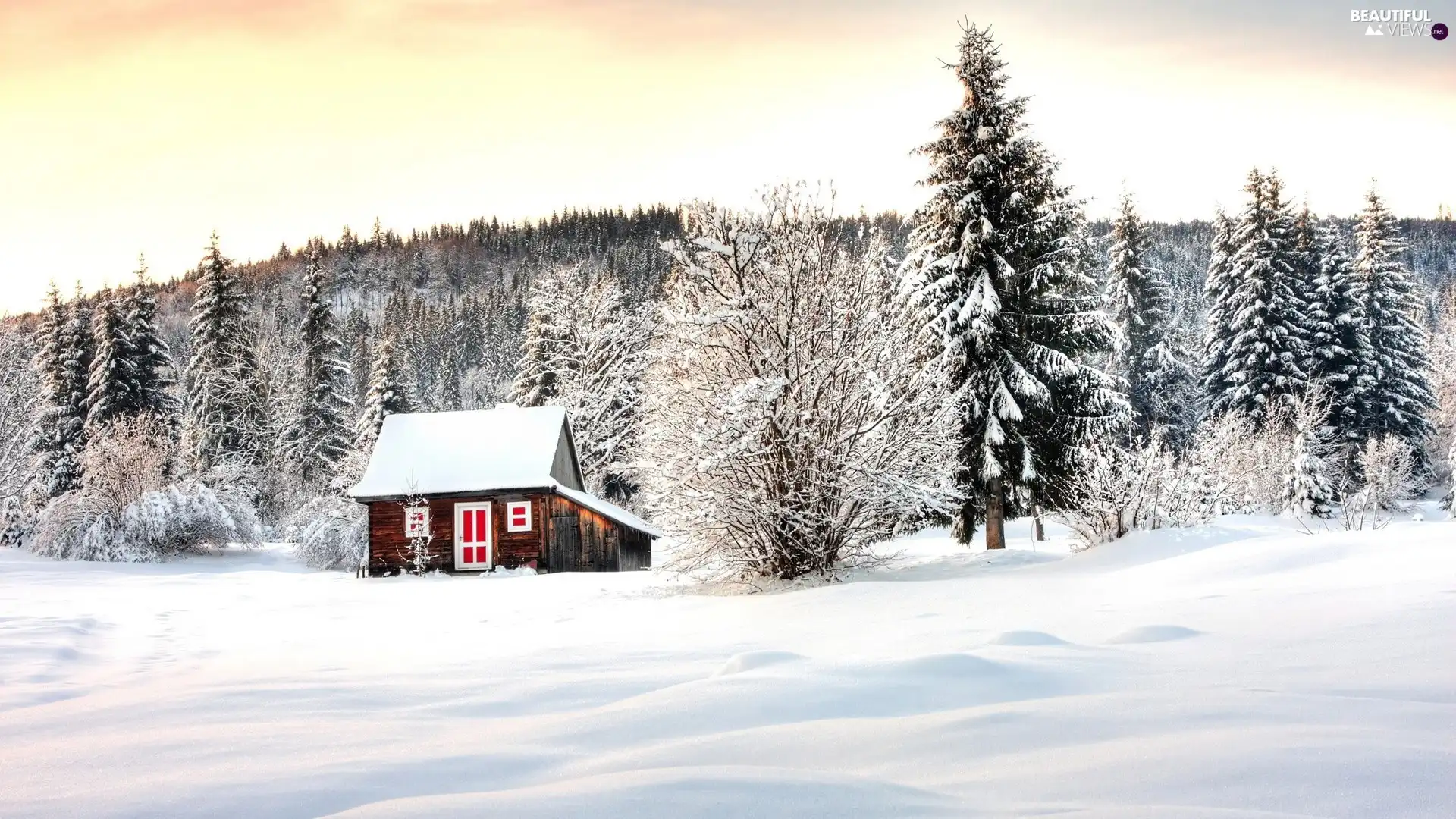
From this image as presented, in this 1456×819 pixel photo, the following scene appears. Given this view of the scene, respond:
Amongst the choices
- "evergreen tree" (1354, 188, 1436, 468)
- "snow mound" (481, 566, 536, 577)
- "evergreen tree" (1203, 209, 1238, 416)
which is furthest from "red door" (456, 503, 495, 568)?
"evergreen tree" (1354, 188, 1436, 468)

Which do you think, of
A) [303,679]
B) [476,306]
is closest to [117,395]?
[303,679]

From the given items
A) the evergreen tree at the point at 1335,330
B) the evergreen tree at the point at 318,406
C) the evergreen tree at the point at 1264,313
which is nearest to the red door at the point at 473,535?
the evergreen tree at the point at 318,406

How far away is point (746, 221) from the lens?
15203mm

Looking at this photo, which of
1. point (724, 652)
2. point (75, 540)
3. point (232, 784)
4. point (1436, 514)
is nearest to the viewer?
point (232, 784)

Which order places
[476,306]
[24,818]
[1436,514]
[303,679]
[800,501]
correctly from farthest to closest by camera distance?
[476,306], [1436,514], [800,501], [303,679], [24,818]

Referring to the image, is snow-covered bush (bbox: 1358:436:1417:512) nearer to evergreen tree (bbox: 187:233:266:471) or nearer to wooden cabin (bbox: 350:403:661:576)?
wooden cabin (bbox: 350:403:661:576)

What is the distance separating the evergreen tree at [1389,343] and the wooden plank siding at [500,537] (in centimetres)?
3256

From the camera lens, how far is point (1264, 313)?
37719 mm

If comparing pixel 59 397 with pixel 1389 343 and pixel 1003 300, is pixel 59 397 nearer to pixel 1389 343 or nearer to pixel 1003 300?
pixel 1003 300

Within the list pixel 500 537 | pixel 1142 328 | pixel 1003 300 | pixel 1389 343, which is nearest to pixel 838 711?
pixel 1003 300

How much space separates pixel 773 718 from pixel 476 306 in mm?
125320

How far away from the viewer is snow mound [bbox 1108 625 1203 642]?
6383 millimetres

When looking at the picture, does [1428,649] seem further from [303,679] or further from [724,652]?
[303,679]

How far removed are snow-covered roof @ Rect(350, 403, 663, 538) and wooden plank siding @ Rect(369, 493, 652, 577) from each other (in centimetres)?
46
